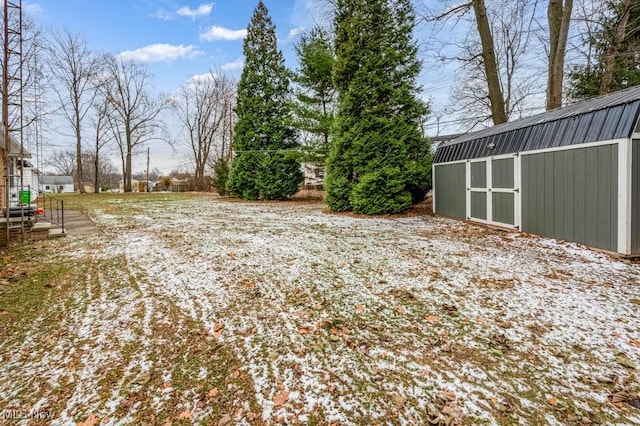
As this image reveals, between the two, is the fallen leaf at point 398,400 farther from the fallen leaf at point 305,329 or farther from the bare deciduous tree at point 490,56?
the bare deciduous tree at point 490,56

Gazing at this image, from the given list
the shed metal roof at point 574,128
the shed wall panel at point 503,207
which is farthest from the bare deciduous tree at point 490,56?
the shed wall panel at point 503,207

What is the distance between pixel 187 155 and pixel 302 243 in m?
31.9

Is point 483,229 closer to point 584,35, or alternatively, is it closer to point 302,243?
point 302,243

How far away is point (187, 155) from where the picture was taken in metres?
33.7

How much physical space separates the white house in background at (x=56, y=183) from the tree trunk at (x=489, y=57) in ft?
200

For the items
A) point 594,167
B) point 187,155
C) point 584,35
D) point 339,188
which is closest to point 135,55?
point 187,155

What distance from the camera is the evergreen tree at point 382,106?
10227 millimetres

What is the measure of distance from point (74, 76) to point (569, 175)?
105 ft

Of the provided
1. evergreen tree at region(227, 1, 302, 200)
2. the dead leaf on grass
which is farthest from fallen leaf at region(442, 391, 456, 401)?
→ evergreen tree at region(227, 1, 302, 200)

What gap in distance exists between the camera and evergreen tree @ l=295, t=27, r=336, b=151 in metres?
15.4

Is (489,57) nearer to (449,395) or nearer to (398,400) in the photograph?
(449,395)

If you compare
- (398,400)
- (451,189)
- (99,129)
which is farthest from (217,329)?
(99,129)

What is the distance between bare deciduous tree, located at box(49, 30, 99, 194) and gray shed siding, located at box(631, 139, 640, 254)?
31.0m

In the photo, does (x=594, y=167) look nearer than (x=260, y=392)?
No
